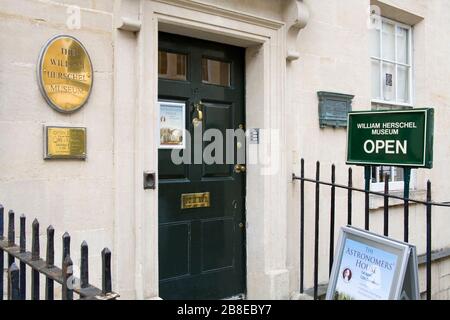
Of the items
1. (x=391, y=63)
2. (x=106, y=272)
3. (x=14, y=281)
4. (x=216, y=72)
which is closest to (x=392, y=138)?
(x=216, y=72)

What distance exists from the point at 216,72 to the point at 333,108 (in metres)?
1.33

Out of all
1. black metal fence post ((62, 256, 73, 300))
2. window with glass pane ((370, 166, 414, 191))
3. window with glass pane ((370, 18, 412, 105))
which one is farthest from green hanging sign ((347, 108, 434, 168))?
window with glass pane ((370, 18, 412, 105))

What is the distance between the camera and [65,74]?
3.00 meters

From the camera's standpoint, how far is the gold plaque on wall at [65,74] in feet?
9.59

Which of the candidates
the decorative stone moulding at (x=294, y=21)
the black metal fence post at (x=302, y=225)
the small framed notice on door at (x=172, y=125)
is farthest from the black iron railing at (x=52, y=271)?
the decorative stone moulding at (x=294, y=21)

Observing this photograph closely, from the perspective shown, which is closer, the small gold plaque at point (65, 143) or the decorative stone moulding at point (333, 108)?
the small gold plaque at point (65, 143)

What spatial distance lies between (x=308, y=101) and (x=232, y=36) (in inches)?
41.9

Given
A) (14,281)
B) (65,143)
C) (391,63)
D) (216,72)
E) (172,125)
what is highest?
(391,63)

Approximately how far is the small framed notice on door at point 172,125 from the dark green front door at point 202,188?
0.18ft

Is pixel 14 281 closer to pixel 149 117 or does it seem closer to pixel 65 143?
pixel 65 143

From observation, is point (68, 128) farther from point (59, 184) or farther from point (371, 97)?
point (371, 97)

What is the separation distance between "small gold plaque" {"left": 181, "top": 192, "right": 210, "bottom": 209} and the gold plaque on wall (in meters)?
1.25

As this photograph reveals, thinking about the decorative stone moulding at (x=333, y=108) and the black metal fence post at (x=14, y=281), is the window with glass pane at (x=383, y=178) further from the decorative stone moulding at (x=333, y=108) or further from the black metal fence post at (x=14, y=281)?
the black metal fence post at (x=14, y=281)

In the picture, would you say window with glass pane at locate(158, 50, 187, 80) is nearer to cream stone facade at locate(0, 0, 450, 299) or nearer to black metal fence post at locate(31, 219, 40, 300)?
cream stone facade at locate(0, 0, 450, 299)
